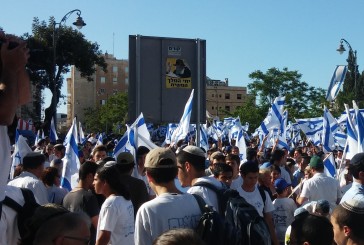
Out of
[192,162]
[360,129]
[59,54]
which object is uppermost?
[59,54]

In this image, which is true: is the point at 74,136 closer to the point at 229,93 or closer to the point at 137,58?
the point at 137,58

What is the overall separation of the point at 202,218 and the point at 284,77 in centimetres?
6831

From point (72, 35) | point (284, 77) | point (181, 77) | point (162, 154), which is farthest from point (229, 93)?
point (162, 154)

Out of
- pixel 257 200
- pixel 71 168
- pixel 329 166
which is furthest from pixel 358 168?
pixel 71 168

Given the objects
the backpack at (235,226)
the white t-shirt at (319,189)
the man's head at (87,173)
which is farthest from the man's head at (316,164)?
the backpack at (235,226)

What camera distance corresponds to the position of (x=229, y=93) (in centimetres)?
13625

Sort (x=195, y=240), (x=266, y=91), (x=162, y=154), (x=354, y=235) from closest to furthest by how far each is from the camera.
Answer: (x=195, y=240)
(x=354, y=235)
(x=162, y=154)
(x=266, y=91)

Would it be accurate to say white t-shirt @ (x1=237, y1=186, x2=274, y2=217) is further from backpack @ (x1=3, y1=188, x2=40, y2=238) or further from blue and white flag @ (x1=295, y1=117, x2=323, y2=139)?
blue and white flag @ (x1=295, y1=117, x2=323, y2=139)

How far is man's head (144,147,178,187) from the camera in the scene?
3844 millimetres

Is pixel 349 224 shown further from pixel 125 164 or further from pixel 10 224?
pixel 125 164

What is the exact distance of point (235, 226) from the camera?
144 inches

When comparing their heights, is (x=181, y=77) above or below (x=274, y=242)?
above

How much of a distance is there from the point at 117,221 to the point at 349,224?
85.5 inches

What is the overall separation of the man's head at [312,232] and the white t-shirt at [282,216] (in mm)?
3403
